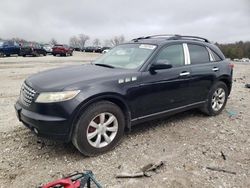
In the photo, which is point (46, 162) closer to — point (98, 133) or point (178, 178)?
point (98, 133)

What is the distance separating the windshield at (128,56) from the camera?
469cm

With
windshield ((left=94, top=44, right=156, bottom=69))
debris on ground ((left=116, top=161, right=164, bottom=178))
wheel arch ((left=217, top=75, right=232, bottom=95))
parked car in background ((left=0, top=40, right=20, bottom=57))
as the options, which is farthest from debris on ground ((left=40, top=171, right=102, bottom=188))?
parked car in background ((left=0, top=40, right=20, bottom=57))

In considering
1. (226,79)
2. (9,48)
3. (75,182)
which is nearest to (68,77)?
(75,182)

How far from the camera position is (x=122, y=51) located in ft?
17.3

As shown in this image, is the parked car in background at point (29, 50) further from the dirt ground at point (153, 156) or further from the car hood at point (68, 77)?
the car hood at point (68, 77)

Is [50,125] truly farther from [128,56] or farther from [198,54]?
[198,54]

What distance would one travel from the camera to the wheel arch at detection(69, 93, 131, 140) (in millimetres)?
3723

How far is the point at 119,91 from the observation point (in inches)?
162

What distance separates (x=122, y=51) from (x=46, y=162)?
2488mm

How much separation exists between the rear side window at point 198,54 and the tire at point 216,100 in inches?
24.7

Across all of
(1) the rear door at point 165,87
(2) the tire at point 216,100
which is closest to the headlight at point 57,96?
(1) the rear door at point 165,87

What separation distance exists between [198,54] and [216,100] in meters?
1.16

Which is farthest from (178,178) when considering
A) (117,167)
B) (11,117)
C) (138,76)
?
(11,117)

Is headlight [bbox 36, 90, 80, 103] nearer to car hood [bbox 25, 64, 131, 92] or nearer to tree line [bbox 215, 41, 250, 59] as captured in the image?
car hood [bbox 25, 64, 131, 92]
